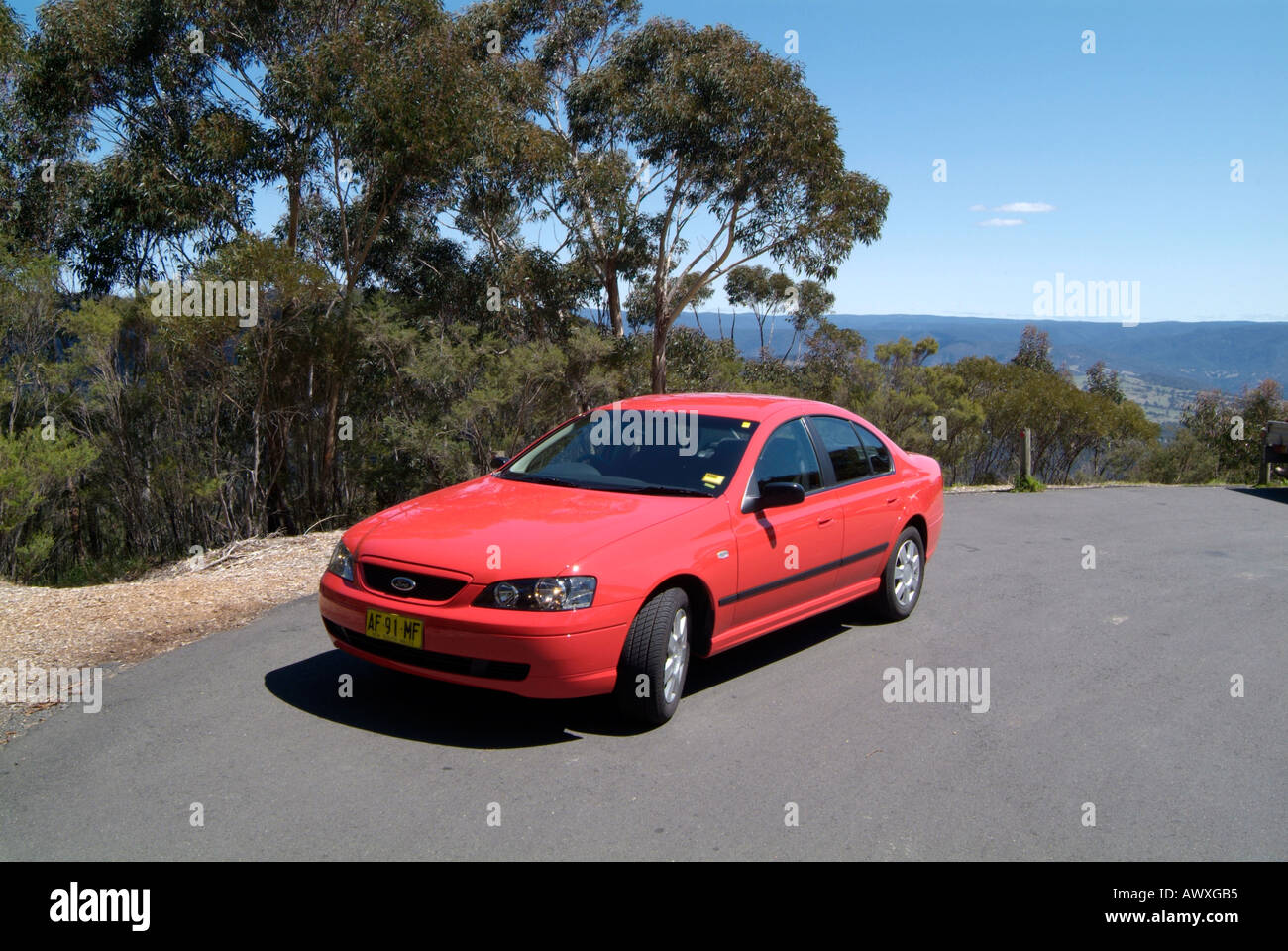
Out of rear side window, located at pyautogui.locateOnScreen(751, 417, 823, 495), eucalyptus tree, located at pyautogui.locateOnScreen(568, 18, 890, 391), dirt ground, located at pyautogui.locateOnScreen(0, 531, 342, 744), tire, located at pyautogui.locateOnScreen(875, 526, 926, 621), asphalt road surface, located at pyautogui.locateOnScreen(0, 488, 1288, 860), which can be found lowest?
asphalt road surface, located at pyautogui.locateOnScreen(0, 488, 1288, 860)

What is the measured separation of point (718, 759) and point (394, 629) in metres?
1.64

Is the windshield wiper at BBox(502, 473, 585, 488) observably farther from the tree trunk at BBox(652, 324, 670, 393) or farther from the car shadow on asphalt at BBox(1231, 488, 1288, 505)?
the tree trunk at BBox(652, 324, 670, 393)

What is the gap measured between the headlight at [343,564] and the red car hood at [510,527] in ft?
0.20

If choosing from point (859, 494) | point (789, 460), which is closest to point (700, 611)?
point (789, 460)

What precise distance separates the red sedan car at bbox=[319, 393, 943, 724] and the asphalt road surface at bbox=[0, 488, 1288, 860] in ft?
1.23

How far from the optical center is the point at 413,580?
4.83 m

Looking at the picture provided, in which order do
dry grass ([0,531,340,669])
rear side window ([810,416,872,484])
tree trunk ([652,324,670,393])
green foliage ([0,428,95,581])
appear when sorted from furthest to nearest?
1. tree trunk ([652,324,670,393])
2. green foliage ([0,428,95,581])
3. rear side window ([810,416,872,484])
4. dry grass ([0,531,340,669])

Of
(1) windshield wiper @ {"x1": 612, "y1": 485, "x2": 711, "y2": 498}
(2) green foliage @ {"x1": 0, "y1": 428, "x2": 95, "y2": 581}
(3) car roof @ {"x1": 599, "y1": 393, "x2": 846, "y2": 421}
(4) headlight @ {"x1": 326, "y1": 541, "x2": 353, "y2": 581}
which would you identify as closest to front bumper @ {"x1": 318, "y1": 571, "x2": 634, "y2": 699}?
(4) headlight @ {"x1": 326, "y1": 541, "x2": 353, "y2": 581}

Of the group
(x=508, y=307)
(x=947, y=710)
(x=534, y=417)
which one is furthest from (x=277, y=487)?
(x=947, y=710)

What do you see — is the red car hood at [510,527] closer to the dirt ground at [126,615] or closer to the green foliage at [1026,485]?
the dirt ground at [126,615]

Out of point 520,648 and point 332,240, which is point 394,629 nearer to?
point 520,648

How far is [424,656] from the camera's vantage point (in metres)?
4.72

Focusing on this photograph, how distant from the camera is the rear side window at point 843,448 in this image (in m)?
6.60

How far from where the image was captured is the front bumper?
4516 mm
